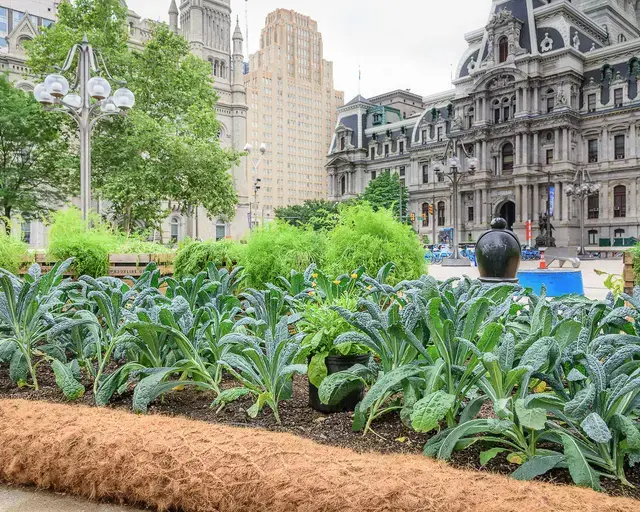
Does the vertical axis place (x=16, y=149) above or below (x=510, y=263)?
above

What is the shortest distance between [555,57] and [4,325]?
6029cm

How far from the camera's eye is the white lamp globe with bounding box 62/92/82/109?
13252mm

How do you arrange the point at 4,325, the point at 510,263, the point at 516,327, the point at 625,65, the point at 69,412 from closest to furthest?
the point at 69,412 < the point at 516,327 < the point at 4,325 < the point at 510,263 < the point at 625,65

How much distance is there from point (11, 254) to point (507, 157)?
189 feet

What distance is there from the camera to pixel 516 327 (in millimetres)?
3387

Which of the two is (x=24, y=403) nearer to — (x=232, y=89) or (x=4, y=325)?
(x=4, y=325)

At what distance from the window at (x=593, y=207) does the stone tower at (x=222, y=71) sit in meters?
34.7

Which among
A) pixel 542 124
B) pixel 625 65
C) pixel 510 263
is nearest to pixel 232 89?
pixel 542 124

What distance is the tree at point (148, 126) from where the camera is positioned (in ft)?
74.4

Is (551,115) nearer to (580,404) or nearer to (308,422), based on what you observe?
(308,422)

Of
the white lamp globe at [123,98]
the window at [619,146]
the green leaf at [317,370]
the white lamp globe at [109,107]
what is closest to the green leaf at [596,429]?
the green leaf at [317,370]

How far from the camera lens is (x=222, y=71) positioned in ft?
169

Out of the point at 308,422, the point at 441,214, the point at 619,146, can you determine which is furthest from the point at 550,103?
the point at 308,422

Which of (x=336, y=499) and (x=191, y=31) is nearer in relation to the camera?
(x=336, y=499)
